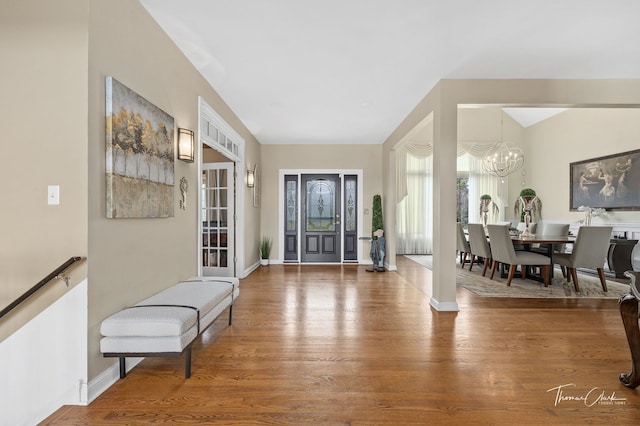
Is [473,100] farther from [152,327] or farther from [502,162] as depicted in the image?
[152,327]

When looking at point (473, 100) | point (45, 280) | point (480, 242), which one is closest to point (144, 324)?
point (45, 280)

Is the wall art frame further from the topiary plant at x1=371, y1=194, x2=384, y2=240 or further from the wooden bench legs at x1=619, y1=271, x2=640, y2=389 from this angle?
the wooden bench legs at x1=619, y1=271, x2=640, y2=389

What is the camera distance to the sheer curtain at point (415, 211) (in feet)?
28.2

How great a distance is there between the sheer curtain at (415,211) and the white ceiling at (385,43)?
4.50 metres

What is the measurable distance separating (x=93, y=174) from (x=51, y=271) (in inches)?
24.9

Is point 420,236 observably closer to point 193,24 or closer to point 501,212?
point 501,212

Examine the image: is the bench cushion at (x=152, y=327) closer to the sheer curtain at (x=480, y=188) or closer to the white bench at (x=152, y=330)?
the white bench at (x=152, y=330)

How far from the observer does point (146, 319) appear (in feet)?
6.61

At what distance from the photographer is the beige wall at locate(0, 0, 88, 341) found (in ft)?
6.23

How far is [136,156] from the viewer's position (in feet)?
7.50

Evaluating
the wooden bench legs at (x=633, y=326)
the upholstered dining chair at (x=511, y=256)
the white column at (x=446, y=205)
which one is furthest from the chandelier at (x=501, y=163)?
the wooden bench legs at (x=633, y=326)

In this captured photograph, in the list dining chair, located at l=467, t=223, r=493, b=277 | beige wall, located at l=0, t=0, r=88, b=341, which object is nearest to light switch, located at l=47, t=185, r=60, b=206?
beige wall, located at l=0, t=0, r=88, b=341

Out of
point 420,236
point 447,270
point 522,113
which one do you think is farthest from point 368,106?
point 522,113

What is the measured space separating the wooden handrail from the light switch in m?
0.36
